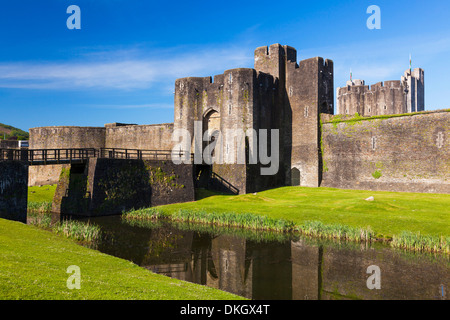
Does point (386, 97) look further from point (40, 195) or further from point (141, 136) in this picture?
point (40, 195)

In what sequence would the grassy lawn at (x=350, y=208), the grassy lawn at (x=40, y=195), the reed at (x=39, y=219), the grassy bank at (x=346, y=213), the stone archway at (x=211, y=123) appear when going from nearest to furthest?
1. the grassy bank at (x=346, y=213)
2. the grassy lawn at (x=350, y=208)
3. the reed at (x=39, y=219)
4. the grassy lawn at (x=40, y=195)
5. the stone archway at (x=211, y=123)

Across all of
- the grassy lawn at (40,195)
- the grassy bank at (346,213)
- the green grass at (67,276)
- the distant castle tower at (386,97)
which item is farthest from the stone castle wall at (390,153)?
the grassy lawn at (40,195)

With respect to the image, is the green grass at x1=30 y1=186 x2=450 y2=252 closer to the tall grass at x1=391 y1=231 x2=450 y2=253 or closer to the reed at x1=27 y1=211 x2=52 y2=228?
the tall grass at x1=391 y1=231 x2=450 y2=253

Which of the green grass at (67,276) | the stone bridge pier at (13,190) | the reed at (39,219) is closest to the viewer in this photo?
the green grass at (67,276)

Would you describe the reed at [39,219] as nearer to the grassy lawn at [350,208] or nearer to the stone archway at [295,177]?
the grassy lawn at [350,208]

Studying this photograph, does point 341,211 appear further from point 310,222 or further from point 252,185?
point 252,185

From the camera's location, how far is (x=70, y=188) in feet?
103

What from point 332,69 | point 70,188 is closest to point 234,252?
point 70,188

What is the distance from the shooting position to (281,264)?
16.5m

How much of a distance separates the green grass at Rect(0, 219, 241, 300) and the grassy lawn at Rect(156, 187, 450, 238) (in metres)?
13.4

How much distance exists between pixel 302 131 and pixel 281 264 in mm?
27029

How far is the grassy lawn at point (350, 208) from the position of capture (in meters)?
20.9

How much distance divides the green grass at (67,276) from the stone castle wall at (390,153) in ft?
91.6

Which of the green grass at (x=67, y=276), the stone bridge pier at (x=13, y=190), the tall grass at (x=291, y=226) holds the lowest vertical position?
the tall grass at (x=291, y=226)
